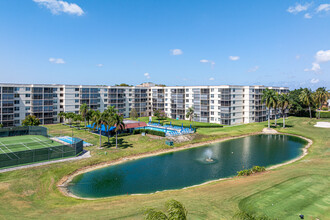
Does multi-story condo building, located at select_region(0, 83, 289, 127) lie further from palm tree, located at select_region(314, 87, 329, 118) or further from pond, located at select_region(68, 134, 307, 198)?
pond, located at select_region(68, 134, 307, 198)

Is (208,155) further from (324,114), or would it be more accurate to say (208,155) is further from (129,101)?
(324,114)

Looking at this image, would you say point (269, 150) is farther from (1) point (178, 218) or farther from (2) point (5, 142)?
(2) point (5, 142)

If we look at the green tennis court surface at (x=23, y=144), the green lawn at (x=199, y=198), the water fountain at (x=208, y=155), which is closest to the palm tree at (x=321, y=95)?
the green lawn at (x=199, y=198)

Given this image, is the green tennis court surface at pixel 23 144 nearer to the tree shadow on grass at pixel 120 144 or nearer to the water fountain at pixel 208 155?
the tree shadow on grass at pixel 120 144

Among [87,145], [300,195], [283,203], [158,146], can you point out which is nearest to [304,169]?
[300,195]

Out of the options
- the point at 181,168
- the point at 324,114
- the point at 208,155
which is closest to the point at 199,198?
the point at 181,168

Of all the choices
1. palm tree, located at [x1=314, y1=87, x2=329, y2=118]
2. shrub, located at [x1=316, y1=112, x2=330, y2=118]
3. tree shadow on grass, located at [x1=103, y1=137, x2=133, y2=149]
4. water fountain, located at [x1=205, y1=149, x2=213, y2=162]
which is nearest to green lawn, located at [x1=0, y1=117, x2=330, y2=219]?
water fountain, located at [x1=205, y1=149, x2=213, y2=162]
